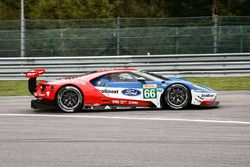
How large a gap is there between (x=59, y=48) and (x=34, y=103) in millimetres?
9221

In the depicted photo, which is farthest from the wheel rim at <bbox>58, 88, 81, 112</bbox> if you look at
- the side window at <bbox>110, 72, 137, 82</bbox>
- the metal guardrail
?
the metal guardrail

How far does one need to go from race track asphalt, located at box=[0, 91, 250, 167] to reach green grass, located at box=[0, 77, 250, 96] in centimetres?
445

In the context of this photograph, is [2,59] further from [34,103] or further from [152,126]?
[152,126]

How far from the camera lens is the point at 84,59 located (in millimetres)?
22219

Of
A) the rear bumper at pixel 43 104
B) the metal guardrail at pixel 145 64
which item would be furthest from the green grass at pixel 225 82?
the rear bumper at pixel 43 104

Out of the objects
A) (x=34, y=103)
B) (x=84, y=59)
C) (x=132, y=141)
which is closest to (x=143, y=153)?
(x=132, y=141)

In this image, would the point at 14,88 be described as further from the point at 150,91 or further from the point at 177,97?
the point at 177,97

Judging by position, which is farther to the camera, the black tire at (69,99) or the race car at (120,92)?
the black tire at (69,99)

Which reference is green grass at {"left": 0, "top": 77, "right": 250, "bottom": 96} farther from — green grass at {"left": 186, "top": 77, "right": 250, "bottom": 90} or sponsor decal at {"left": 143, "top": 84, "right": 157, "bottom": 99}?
sponsor decal at {"left": 143, "top": 84, "right": 157, "bottom": 99}

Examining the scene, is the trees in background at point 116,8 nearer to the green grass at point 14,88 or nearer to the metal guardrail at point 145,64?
the metal guardrail at point 145,64

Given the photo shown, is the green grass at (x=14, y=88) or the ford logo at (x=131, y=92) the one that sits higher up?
the ford logo at (x=131, y=92)

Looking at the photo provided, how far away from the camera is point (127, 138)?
975cm

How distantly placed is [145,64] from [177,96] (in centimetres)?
863

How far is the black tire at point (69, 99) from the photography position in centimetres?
1370
